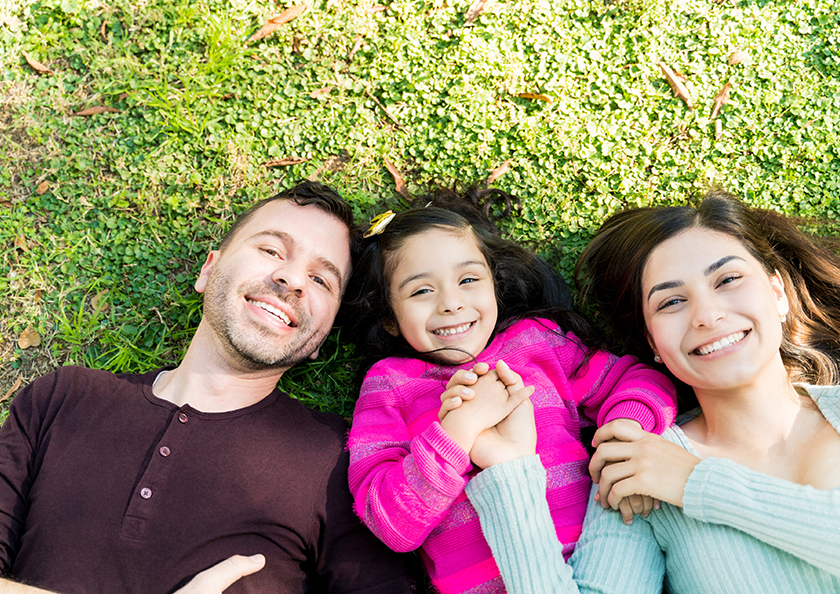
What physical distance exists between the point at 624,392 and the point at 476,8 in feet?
9.74

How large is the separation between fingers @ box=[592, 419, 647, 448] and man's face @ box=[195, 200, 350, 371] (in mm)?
1725

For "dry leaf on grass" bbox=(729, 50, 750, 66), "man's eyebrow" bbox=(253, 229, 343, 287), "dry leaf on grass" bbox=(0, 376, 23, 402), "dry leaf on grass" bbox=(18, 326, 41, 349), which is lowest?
"dry leaf on grass" bbox=(0, 376, 23, 402)

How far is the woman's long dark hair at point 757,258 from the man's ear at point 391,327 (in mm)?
1337

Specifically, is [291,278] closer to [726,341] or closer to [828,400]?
[726,341]

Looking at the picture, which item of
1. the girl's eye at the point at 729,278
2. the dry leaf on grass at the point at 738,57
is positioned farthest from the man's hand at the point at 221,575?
the dry leaf on grass at the point at 738,57

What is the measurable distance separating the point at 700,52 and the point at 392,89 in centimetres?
229

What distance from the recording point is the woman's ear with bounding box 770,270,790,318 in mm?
3123

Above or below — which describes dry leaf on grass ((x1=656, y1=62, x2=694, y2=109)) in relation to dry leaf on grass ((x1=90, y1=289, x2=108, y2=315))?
above

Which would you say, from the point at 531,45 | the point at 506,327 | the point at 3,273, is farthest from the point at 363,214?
the point at 3,273

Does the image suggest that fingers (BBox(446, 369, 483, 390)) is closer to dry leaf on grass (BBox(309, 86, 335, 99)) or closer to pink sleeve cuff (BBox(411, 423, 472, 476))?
pink sleeve cuff (BBox(411, 423, 472, 476))

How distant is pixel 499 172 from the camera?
13.7ft

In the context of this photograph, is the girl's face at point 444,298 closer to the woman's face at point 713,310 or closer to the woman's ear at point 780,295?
the woman's face at point 713,310

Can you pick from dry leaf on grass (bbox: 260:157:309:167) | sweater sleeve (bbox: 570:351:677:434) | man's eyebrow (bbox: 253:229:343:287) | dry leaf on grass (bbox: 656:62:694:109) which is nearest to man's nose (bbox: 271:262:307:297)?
man's eyebrow (bbox: 253:229:343:287)

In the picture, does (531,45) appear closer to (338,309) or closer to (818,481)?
(338,309)
